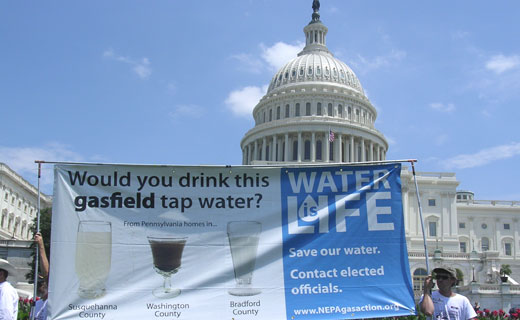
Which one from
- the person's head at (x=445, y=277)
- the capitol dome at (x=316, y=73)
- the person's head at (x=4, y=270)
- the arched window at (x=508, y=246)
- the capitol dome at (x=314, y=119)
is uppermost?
the capitol dome at (x=316, y=73)

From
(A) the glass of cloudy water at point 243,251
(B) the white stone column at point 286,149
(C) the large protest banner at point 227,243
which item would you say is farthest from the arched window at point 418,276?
(A) the glass of cloudy water at point 243,251

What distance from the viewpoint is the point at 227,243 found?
8.57 metres

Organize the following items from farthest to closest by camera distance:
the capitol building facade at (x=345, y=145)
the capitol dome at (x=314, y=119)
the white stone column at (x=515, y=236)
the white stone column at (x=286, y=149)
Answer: the white stone column at (x=515, y=236), the capitol dome at (x=314, y=119), the white stone column at (x=286, y=149), the capitol building facade at (x=345, y=145)

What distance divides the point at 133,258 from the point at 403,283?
3936 millimetres

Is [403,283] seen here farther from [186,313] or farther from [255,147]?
[255,147]

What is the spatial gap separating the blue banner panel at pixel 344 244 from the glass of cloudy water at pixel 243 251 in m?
0.46

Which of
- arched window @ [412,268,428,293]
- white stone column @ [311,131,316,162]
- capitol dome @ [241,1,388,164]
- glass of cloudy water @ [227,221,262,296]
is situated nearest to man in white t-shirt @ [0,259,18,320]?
glass of cloudy water @ [227,221,262,296]

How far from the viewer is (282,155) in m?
92.1

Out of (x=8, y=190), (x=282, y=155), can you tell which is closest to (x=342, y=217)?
(x=8, y=190)

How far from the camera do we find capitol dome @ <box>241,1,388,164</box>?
299 feet

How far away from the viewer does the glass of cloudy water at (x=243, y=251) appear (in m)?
8.39

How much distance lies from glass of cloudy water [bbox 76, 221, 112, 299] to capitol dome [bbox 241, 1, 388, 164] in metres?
79.2

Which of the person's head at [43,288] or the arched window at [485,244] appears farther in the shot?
the arched window at [485,244]

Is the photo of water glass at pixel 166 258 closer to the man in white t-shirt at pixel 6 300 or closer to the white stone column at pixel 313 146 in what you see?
the man in white t-shirt at pixel 6 300
